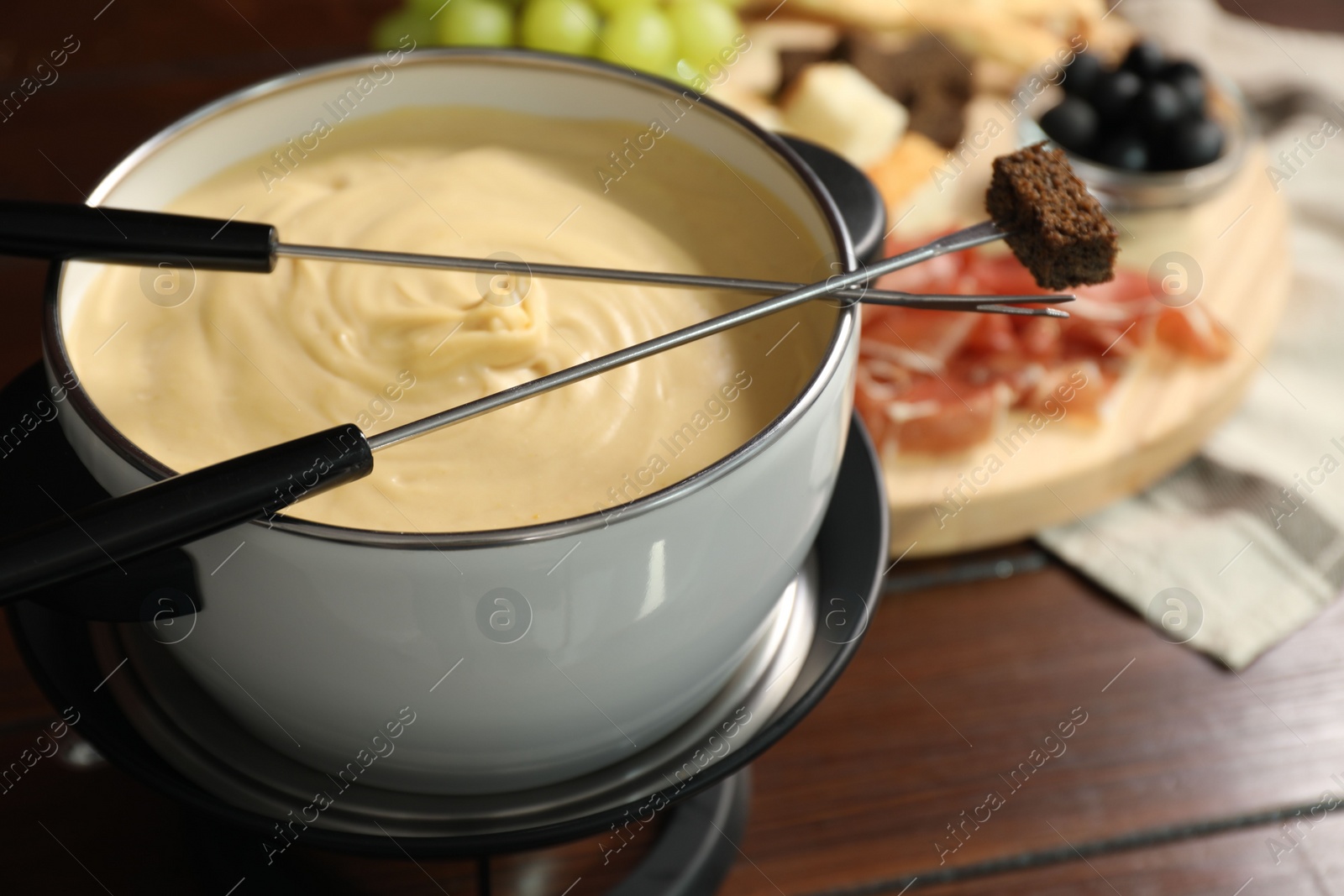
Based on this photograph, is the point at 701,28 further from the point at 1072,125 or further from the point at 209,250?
the point at 209,250

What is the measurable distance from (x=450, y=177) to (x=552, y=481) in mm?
278

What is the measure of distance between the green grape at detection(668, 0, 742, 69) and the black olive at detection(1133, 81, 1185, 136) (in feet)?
1.65

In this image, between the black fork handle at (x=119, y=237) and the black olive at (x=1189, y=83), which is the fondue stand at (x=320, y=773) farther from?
the black olive at (x=1189, y=83)

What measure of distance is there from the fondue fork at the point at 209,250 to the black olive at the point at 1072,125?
0.93 meters

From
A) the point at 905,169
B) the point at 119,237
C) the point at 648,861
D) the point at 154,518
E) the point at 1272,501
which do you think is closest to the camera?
the point at 154,518

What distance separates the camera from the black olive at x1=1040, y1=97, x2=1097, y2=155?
4.79 ft

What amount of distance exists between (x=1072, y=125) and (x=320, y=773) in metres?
1.20

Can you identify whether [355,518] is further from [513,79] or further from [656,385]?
[513,79]

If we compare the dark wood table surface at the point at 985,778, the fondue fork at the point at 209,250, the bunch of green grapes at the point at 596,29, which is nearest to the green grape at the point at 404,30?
the bunch of green grapes at the point at 596,29

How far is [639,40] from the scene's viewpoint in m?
1.44

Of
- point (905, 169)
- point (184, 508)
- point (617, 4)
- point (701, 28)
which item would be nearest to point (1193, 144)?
point (905, 169)

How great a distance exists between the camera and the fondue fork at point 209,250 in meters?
0.58

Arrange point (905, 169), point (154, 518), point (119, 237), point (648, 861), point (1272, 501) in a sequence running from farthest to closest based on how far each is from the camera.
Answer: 1. point (905, 169)
2. point (1272, 501)
3. point (648, 861)
4. point (119, 237)
5. point (154, 518)

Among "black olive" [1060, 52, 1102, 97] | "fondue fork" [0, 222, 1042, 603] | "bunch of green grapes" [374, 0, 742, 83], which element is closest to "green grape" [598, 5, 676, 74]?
"bunch of green grapes" [374, 0, 742, 83]
